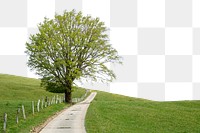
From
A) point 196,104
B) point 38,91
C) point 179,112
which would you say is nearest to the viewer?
point 179,112

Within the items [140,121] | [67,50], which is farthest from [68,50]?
[140,121]

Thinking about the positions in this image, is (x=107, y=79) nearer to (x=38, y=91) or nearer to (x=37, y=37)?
(x=37, y=37)

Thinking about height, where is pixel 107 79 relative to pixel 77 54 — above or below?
below

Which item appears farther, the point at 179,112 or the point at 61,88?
the point at 61,88

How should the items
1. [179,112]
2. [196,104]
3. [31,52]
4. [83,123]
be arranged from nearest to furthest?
1. [83,123]
2. [179,112]
3. [31,52]
4. [196,104]

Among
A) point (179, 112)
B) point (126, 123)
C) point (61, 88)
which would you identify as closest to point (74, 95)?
point (61, 88)

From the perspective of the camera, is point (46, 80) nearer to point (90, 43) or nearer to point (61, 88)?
point (61, 88)

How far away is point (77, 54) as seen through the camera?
59594 millimetres

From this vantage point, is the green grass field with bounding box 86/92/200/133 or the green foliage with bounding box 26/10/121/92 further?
the green foliage with bounding box 26/10/121/92

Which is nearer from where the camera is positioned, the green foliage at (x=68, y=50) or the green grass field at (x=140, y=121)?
the green grass field at (x=140, y=121)

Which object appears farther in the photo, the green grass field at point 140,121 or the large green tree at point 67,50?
the large green tree at point 67,50

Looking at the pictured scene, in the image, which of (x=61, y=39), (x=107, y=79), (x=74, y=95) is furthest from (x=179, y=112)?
(x=74, y=95)

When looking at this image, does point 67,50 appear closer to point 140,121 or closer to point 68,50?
point 68,50

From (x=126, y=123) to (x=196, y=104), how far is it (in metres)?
31.9
